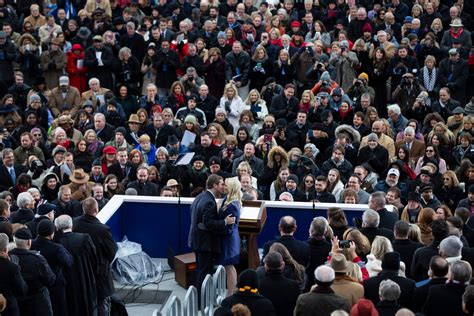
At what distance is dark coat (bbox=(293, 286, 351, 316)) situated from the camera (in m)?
10.6

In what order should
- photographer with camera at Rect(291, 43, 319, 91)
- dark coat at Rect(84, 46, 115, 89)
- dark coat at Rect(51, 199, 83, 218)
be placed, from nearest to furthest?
dark coat at Rect(51, 199, 83, 218) < photographer with camera at Rect(291, 43, 319, 91) < dark coat at Rect(84, 46, 115, 89)

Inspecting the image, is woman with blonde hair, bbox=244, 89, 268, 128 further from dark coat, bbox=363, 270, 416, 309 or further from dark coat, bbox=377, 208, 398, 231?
dark coat, bbox=363, 270, 416, 309

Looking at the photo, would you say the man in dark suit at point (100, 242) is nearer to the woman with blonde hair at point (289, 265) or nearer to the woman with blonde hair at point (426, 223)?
the woman with blonde hair at point (289, 265)

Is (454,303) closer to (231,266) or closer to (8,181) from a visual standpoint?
(231,266)

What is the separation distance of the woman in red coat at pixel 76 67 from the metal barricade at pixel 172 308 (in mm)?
12633

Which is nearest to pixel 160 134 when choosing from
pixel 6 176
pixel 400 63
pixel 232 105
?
pixel 232 105

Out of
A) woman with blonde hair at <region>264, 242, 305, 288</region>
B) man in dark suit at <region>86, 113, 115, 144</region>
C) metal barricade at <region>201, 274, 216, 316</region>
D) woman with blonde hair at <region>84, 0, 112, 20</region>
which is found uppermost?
woman with blonde hair at <region>84, 0, 112, 20</region>

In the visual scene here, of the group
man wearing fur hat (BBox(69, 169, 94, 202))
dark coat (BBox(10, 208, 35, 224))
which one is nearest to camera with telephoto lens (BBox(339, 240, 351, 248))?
dark coat (BBox(10, 208, 35, 224))

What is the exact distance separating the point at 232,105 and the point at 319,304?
10.8 m

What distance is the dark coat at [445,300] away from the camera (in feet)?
35.8

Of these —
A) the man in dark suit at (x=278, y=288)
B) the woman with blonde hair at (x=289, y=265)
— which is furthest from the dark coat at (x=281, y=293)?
the woman with blonde hair at (x=289, y=265)

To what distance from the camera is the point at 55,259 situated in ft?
40.8

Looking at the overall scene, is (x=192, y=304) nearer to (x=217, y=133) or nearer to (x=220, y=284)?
(x=220, y=284)

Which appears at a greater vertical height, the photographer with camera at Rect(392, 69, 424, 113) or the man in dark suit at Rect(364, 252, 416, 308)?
the photographer with camera at Rect(392, 69, 424, 113)
